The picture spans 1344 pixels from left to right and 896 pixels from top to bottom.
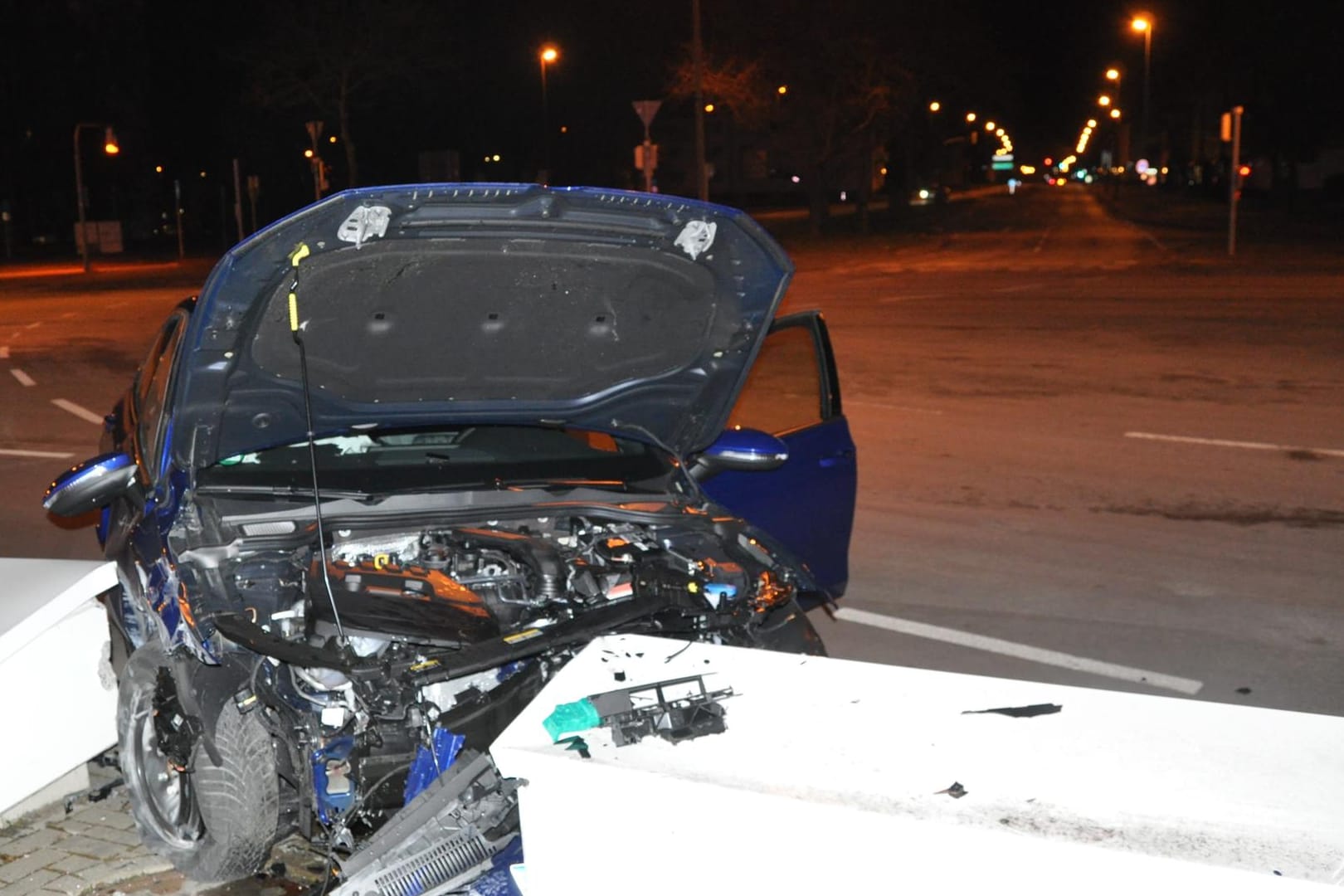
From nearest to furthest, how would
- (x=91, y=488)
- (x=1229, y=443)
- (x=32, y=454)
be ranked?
(x=91, y=488) < (x=1229, y=443) < (x=32, y=454)

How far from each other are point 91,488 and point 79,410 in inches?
377

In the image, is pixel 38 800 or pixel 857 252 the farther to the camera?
pixel 857 252

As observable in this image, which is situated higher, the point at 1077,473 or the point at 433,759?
the point at 433,759

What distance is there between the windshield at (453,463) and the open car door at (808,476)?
66 cm

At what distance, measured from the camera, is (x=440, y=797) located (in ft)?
11.1

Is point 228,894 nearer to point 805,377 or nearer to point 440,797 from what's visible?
point 440,797

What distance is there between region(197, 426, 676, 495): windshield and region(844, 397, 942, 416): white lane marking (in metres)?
7.71

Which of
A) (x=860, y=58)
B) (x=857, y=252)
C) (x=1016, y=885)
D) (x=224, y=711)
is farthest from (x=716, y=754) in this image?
(x=860, y=58)

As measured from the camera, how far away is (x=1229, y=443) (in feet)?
36.3

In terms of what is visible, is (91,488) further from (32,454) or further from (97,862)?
(32,454)

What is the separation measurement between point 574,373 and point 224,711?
1.68 metres

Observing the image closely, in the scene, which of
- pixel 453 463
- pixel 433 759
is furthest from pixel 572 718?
pixel 453 463

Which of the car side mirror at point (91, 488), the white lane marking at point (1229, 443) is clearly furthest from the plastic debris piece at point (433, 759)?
the white lane marking at point (1229, 443)

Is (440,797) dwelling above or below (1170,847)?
below
